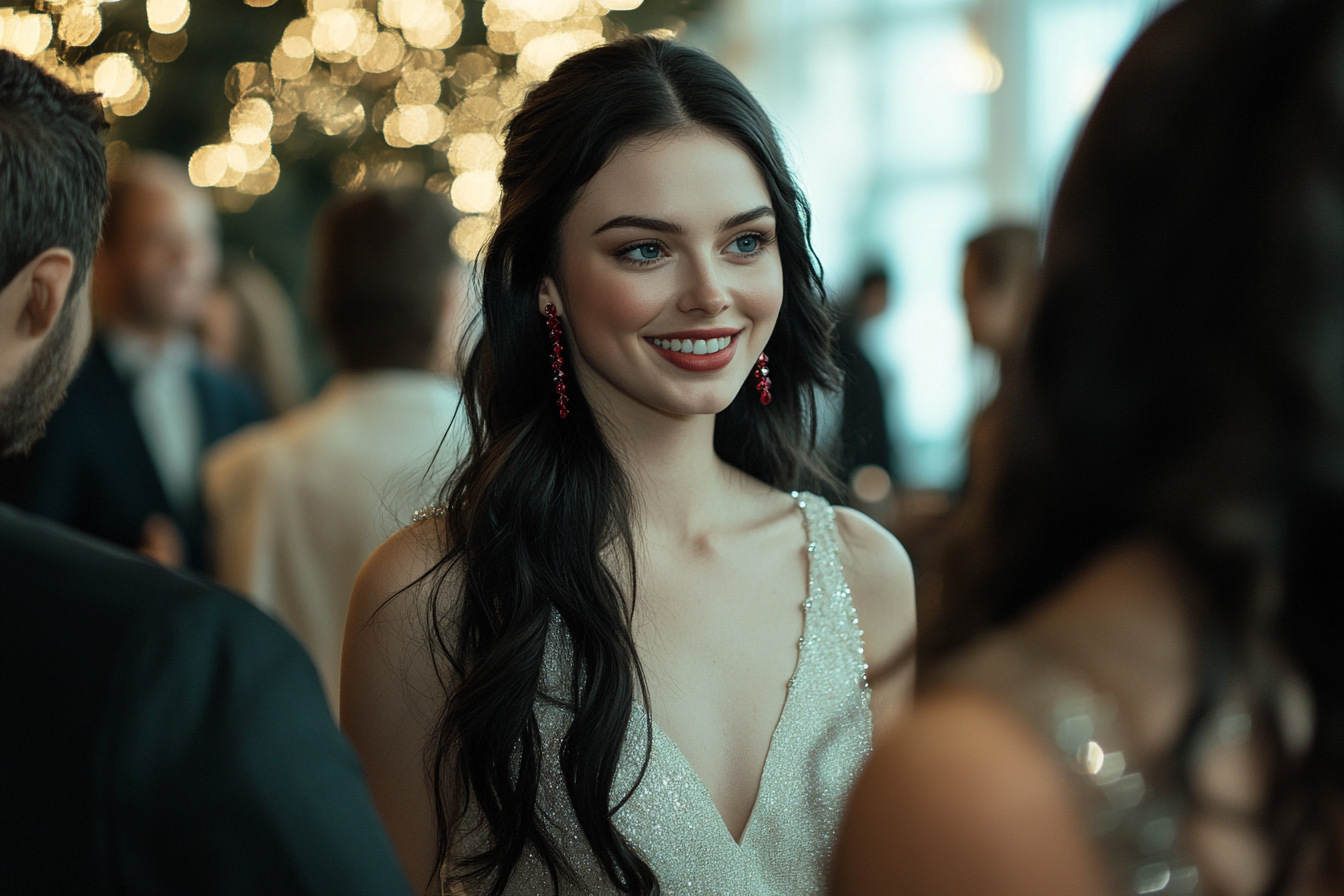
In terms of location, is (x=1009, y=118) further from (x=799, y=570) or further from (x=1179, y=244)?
(x=1179, y=244)

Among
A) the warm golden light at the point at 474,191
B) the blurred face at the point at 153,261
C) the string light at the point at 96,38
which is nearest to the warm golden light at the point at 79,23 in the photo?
the string light at the point at 96,38

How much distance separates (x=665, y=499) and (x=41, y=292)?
92 centimetres

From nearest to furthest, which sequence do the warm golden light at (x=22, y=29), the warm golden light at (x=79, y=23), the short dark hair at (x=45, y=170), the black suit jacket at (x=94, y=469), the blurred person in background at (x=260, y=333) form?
the short dark hair at (x=45, y=170)
the black suit jacket at (x=94, y=469)
the warm golden light at (x=22, y=29)
the warm golden light at (x=79, y=23)
the blurred person in background at (x=260, y=333)

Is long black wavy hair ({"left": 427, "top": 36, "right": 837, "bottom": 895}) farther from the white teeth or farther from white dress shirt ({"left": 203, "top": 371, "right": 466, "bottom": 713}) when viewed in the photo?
white dress shirt ({"left": 203, "top": 371, "right": 466, "bottom": 713})

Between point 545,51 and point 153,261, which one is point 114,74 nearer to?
point 153,261

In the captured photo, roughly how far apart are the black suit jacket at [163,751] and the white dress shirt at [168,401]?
2659mm

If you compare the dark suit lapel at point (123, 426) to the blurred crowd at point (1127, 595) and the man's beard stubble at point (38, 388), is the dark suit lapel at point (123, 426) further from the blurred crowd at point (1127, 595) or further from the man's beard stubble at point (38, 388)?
the blurred crowd at point (1127, 595)

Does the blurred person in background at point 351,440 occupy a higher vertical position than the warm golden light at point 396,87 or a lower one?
lower

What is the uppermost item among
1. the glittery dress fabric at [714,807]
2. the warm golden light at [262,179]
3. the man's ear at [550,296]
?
the warm golden light at [262,179]

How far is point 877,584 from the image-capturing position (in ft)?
6.56

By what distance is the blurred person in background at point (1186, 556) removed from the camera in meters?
0.76

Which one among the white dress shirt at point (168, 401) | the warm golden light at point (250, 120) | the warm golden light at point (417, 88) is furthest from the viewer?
the warm golden light at point (417, 88)

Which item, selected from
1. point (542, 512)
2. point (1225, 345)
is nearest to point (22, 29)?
point (542, 512)

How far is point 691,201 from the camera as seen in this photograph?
173 cm
